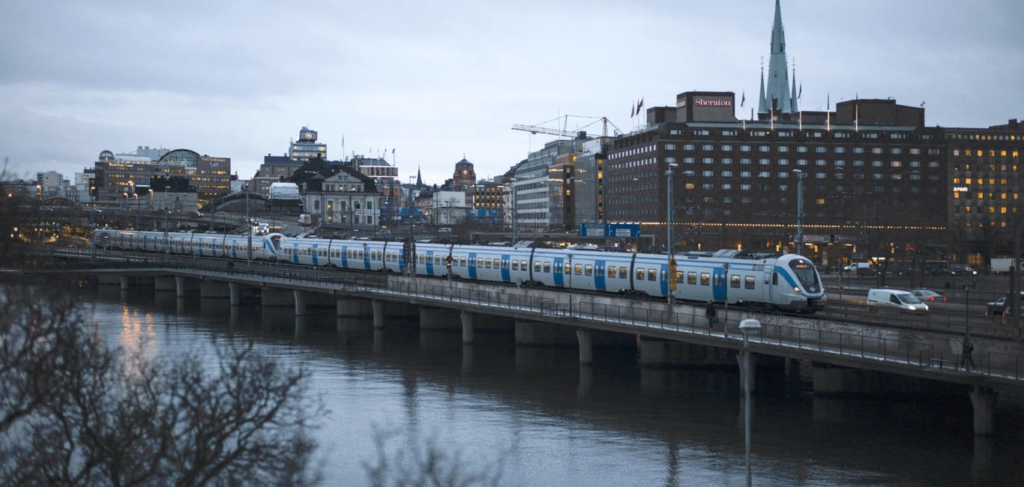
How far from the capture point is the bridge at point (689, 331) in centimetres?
3731

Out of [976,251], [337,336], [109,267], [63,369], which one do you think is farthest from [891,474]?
[976,251]

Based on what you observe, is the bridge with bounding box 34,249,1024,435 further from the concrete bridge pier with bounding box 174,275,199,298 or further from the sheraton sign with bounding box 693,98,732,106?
the sheraton sign with bounding box 693,98,732,106

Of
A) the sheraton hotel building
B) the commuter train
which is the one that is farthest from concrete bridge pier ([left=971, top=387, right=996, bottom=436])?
the sheraton hotel building

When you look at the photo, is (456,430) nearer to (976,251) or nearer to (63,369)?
(63,369)

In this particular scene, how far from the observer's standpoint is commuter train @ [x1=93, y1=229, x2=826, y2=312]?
2039 inches

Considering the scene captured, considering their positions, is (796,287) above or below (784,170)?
below

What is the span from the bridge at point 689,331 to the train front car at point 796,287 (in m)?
1.57

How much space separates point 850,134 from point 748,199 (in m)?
21.3

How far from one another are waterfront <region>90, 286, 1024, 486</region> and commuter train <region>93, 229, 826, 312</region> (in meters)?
4.46

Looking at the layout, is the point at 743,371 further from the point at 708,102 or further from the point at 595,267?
the point at 708,102

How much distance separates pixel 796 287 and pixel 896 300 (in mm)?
11974

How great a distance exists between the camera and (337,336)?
→ 75438 mm

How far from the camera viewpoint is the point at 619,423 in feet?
139

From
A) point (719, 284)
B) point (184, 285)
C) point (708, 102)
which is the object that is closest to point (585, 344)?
point (719, 284)
